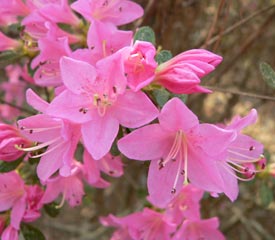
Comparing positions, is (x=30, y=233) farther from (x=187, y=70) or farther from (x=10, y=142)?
(x=187, y=70)

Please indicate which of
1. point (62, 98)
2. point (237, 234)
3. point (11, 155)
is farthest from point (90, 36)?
point (237, 234)

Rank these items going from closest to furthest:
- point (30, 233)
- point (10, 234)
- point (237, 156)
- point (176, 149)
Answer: point (176, 149) → point (237, 156) → point (10, 234) → point (30, 233)

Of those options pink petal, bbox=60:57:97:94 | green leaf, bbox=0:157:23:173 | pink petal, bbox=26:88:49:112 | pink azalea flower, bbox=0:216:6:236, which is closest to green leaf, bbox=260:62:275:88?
pink petal, bbox=60:57:97:94

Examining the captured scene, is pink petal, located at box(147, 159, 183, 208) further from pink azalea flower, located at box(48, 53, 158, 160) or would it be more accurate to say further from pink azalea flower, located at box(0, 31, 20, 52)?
pink azalea flower, located at box(0, 31, 20, 52)

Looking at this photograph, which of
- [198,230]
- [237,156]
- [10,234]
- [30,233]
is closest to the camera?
[237,156]

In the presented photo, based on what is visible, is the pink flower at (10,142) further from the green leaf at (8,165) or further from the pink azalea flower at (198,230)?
the pink azalea flower at (198,230)

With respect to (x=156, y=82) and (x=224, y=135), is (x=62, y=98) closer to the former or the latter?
(x=156, y=82)

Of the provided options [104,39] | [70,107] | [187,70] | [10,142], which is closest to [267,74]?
[187,70]

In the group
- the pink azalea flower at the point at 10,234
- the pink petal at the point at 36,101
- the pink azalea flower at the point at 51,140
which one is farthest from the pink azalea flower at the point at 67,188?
the pink petal at the point at 36,101
